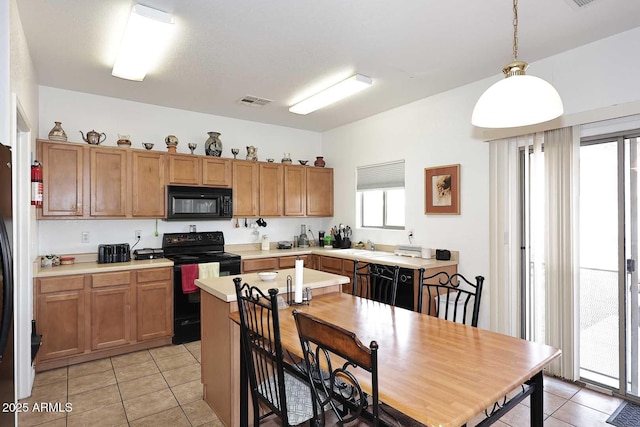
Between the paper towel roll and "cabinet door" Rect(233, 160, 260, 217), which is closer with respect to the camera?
the paper towel roll

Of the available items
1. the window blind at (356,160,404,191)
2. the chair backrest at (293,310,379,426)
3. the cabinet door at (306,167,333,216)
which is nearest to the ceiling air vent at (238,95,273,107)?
the cabinet door at (306,167,333,216)

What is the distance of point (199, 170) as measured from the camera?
14.7 ft

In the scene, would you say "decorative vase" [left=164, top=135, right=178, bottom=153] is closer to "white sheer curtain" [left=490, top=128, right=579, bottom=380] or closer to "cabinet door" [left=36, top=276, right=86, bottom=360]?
"cabinet door" [left=36, top=276, right=86, bottom=360]

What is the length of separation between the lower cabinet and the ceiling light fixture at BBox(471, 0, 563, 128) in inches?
138

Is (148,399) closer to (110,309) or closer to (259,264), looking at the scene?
(110,309)

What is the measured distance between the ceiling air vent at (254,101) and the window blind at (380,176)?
5.58 ft

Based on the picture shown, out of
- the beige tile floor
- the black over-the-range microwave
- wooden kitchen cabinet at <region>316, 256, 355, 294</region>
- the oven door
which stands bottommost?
the beige tile floor

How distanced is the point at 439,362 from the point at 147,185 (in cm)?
373

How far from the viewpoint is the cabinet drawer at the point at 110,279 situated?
352 centimetres

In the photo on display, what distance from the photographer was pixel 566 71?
3047 mm

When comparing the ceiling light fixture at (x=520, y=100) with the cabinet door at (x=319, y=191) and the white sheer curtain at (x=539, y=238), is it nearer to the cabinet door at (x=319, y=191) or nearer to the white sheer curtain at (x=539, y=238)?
the white sheer curtain at (x=539, y=238)

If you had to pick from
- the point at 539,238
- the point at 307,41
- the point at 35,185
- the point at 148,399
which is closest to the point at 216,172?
the point at 35,185

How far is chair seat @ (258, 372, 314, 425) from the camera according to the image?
1747mm

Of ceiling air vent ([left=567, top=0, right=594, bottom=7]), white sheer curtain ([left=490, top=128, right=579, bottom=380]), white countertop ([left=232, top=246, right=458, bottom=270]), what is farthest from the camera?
white countertop ([left=232, top=246, right=458, bottom=270])
